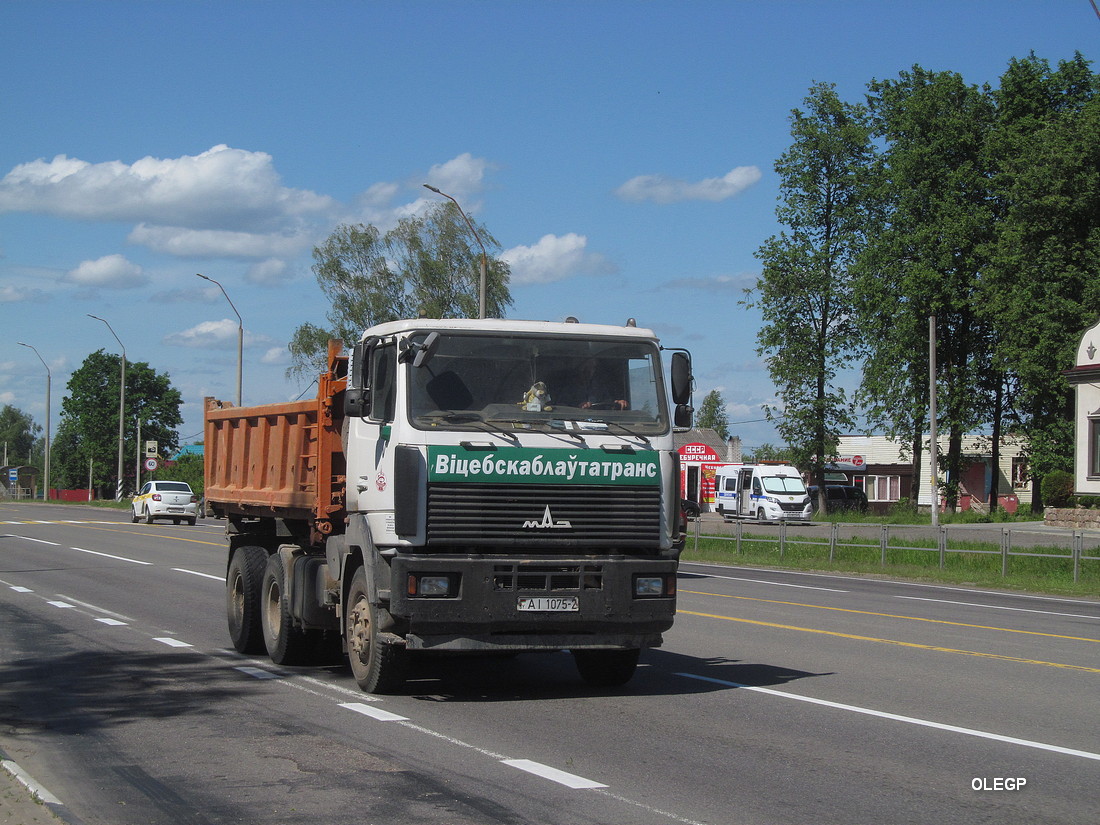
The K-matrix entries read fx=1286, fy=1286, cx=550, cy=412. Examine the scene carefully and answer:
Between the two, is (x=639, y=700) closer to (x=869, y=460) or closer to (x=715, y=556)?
(x=715, y=556)

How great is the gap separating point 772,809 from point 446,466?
3.78 m

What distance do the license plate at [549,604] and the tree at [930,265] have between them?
5202 centimetres

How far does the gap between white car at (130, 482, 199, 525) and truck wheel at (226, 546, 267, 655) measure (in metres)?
39.3

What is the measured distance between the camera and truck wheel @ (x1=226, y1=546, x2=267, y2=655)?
12.8 meters

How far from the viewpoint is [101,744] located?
827 centimetres

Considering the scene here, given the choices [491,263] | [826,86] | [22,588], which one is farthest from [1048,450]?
[22,588]

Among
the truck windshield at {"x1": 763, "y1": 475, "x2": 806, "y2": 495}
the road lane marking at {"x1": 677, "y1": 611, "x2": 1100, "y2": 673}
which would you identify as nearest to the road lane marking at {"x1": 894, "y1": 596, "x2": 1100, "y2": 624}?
the road lane marking at {"x1": 677, "y1": 611, "x2": 1100, "y2": 673}

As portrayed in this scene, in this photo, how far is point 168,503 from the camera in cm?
5088

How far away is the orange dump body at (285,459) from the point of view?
11047mm

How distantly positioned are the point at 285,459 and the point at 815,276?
54.0 m

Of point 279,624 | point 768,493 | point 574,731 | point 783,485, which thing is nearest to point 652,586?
point 574,731

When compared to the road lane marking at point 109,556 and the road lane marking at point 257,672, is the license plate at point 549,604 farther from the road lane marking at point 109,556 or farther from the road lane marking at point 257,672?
the road lane marking at point 109,556

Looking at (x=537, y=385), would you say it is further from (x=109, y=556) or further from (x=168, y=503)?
(x=168, y=503)

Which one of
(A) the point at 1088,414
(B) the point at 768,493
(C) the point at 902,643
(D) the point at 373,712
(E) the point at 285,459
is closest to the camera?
(D) the point at 373,712
